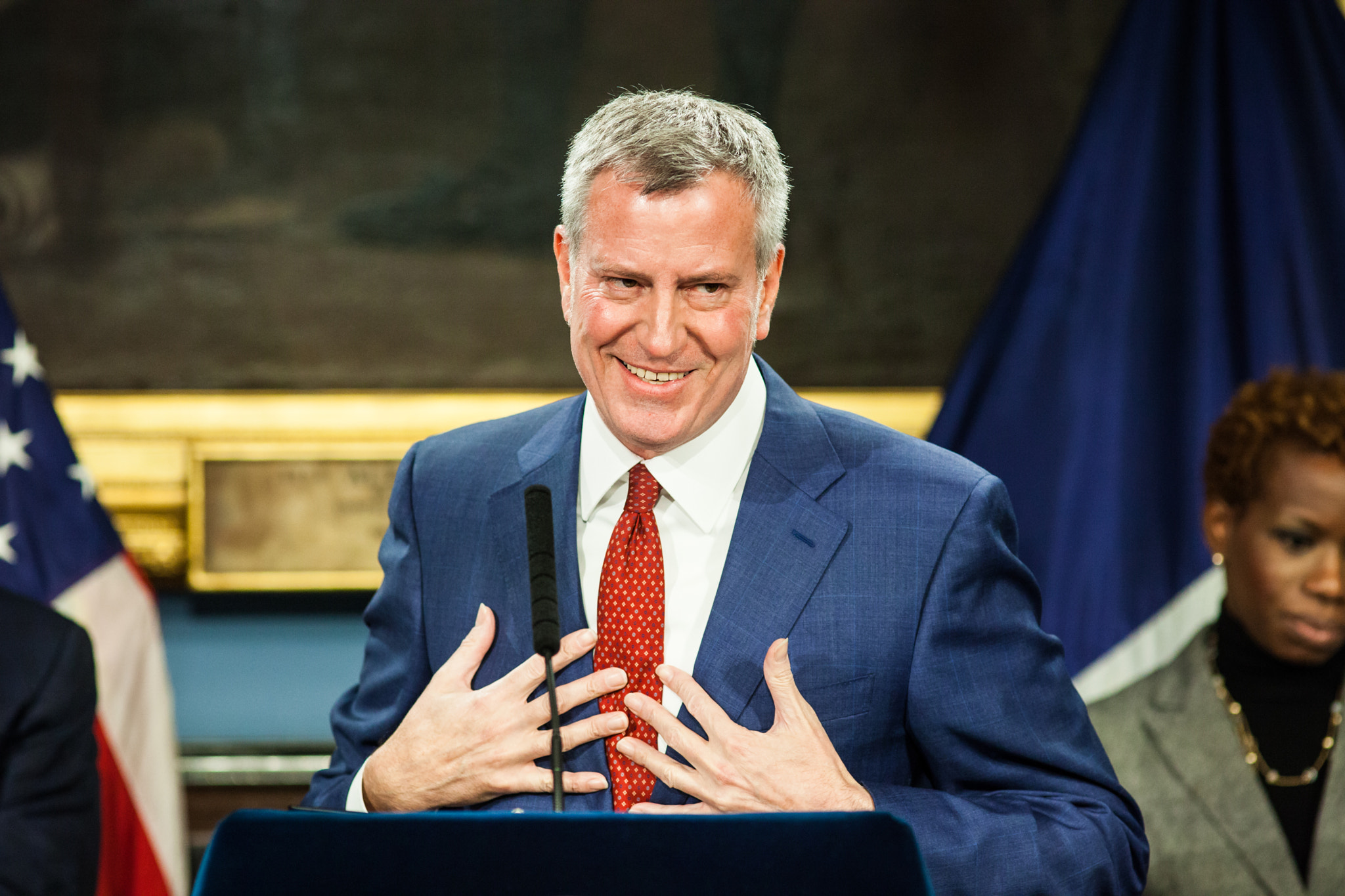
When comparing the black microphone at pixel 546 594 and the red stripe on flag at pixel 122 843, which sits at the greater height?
the black microphone at pixel 546 594

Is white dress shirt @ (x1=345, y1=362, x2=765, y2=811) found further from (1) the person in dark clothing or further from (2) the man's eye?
(2) the man's eye

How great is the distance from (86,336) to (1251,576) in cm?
296

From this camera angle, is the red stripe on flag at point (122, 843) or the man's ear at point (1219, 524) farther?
the red stripe on flag at point (122, 843)

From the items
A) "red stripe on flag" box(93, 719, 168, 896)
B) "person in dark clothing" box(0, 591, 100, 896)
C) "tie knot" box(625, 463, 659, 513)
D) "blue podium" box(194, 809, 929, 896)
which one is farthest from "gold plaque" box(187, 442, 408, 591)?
"blue podium" box(194, 809, 929, 896)

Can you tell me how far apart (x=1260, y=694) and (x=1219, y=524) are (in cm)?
34

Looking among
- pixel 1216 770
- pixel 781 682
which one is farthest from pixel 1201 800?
pixel 781 682

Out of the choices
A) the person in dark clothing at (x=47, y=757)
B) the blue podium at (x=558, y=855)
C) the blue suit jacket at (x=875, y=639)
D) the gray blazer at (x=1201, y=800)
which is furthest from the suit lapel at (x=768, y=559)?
the person in dark clothing at (x=47, y=757)

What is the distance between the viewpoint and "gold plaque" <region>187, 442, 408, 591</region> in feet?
11.4

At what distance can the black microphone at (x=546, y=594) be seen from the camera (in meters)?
1.32

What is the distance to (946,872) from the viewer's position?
55.3 inches

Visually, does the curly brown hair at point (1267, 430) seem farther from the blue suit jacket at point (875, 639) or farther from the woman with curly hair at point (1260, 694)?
the blue suit jacket at point (875, 639)

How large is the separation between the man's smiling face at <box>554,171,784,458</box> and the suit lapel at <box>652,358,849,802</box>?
4.8 inches

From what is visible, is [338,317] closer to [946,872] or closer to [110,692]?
[110,692]

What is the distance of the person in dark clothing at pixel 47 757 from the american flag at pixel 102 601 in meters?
0.52
